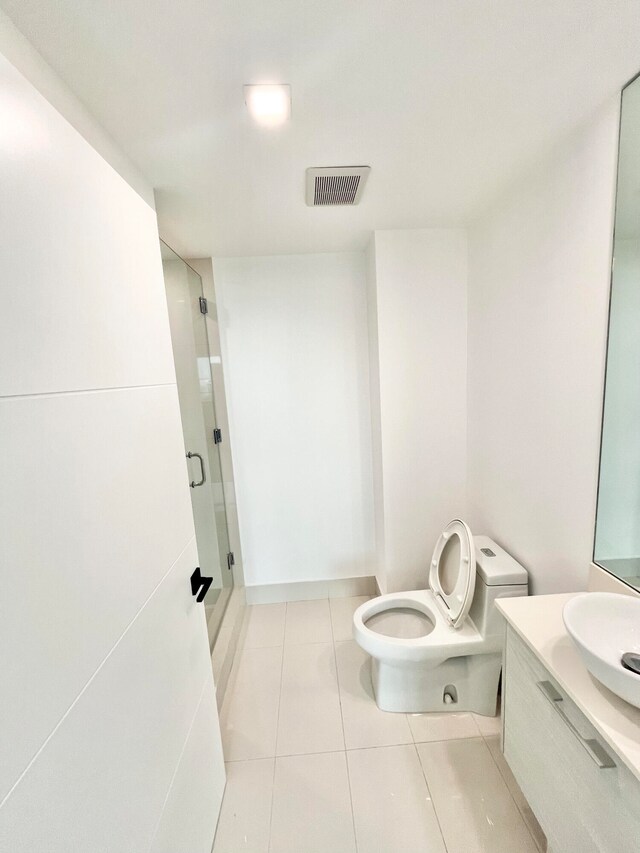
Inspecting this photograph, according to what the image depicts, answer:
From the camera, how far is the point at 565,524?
1293 millimetres

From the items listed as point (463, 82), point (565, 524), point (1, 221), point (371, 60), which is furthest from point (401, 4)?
point (565, 524)

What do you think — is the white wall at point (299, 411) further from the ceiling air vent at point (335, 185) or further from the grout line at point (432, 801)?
the grout line at point (432, 801)

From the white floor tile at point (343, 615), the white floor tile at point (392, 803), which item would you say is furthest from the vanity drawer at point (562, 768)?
the white floor tile at point (343, 615)

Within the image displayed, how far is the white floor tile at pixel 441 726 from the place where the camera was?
1542mm

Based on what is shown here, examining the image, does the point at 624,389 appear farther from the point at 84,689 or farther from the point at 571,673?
the point at 84,689

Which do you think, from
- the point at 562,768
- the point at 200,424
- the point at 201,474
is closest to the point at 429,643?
the point at 562,768

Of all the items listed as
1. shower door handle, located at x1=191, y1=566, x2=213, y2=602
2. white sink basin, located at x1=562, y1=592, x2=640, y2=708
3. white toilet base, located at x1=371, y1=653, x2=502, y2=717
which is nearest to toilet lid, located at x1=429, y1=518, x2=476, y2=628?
white toilet base, located at x1=371, y1=653, x2=502, y2=717

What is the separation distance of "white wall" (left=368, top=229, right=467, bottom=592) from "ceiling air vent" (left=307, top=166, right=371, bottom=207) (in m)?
0.46

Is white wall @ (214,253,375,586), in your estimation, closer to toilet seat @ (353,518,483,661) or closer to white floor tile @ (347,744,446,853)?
toilet seat @ (353,518,483,661)

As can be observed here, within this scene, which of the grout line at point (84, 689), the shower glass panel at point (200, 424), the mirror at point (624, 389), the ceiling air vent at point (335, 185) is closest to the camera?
the grout line at point (84, 689)

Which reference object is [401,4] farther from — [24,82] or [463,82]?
[24,82]

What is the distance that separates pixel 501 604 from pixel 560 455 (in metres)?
0.58

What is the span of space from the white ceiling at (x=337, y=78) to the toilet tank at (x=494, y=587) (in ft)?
5.29

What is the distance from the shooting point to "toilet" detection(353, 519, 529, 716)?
4.94ft
